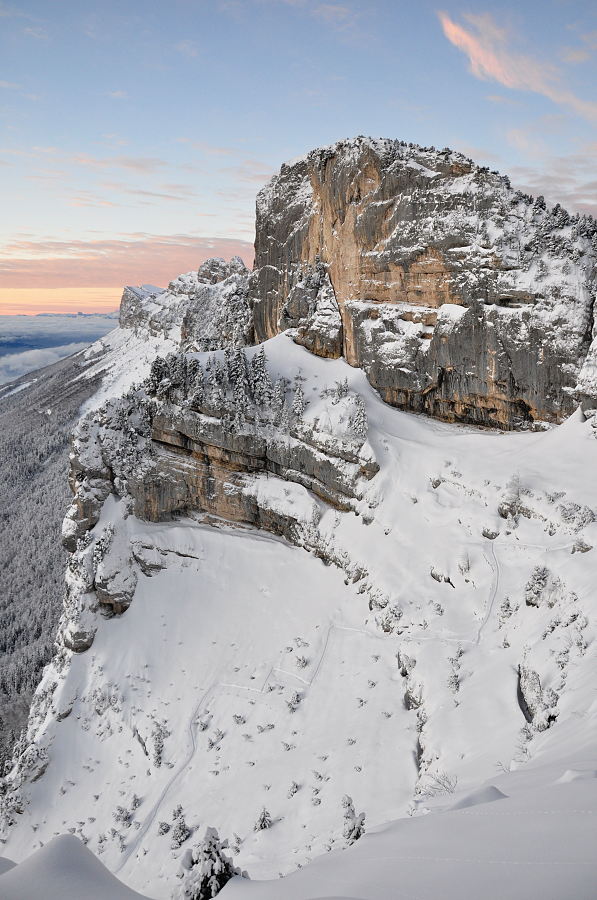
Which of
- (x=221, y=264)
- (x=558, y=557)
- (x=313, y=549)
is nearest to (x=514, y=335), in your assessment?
(x=558, y=557)

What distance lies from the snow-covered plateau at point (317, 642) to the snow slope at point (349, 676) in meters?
0.14

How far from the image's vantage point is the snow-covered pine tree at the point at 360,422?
135 feet

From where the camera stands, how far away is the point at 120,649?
134 feet

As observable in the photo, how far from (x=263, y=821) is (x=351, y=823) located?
659cm

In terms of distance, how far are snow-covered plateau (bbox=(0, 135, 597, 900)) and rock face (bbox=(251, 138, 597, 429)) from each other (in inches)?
19.0

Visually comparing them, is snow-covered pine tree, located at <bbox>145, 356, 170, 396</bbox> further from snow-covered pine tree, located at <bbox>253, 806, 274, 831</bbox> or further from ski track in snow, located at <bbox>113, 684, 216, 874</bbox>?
snow-covered pine tree, located at <bbox>253, 806, 274, 831</bbox>

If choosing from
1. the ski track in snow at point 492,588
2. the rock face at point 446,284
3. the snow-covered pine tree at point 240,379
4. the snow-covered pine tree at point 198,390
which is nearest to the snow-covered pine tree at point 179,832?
the ski track in snow at point 492,588

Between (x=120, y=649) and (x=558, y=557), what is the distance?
32678 mm

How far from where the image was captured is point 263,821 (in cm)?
2300

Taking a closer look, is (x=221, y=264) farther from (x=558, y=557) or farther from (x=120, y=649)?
(x=558, y=557)

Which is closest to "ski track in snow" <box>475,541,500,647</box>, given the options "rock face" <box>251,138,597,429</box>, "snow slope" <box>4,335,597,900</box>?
"snow slope" <box>4,335,597,900</box>

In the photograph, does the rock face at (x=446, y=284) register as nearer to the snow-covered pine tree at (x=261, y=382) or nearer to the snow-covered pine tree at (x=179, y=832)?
the snow-covered pine tree at (x=261, y=382)

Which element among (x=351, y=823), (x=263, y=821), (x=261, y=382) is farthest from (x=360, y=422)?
(x=351, y=823)

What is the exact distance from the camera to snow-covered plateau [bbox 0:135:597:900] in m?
8.27
